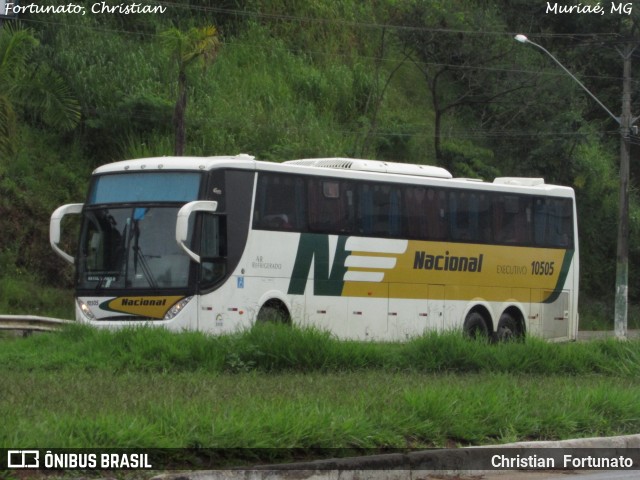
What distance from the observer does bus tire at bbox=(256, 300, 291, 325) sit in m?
21.2

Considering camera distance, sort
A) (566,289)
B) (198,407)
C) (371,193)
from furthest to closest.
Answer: (566,289), (371,193), (198,407)

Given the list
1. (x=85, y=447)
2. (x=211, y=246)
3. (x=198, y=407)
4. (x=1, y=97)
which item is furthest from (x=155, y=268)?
(x=85, y=447)

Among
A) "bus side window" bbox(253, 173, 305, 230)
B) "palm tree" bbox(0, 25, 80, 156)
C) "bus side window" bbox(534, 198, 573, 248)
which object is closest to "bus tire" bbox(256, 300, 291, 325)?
"bus side window" bbox(253, 173, 305, 230)

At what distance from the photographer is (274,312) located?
2144cm

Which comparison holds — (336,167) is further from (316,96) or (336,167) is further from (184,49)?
(316,96)

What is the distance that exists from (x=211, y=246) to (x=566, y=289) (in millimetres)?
10516

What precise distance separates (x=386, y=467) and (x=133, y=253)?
11769mm

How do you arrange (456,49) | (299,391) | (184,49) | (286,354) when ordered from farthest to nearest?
(456,49) → (184,49) → (286,354) → (299,391)

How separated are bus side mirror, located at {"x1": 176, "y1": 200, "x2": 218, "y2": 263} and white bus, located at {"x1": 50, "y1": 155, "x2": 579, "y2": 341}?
1.4 inches

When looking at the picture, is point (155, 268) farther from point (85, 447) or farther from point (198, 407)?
point (85, 447)

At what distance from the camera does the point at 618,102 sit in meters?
49.1

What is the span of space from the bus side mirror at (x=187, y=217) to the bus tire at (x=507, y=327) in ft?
27.7

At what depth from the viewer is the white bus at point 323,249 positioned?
20.2 metres

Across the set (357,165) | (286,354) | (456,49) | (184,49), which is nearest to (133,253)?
(286,354)
